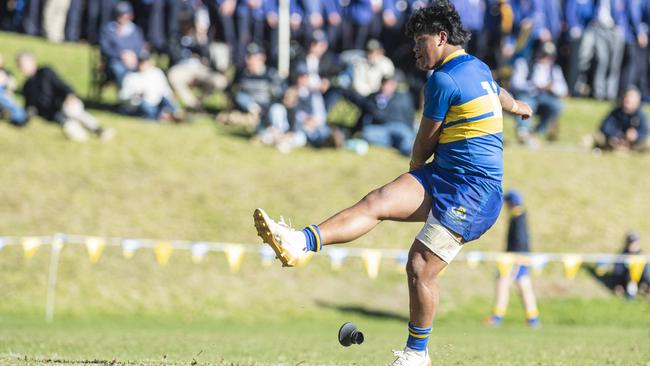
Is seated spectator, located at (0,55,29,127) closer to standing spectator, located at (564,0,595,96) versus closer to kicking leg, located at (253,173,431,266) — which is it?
kicking leg, located at (253,173,431,266)

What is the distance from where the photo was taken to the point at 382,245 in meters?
17.4

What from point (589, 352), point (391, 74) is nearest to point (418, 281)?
point (589, 352)

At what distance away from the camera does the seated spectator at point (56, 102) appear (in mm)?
18500

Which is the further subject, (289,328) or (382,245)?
(382,245)

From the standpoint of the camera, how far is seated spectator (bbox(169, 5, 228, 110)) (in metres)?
20.9

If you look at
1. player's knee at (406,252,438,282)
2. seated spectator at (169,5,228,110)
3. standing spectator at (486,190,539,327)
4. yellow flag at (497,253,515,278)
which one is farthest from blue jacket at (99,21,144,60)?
player's knee at (406,252,438,282)

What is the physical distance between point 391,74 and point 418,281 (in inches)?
584

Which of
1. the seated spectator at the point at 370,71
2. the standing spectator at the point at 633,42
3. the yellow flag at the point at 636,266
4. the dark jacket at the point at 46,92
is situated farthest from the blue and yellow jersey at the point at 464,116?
the standing spectator at the point at 633,42

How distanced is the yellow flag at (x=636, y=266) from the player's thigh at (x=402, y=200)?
1003 centimetres

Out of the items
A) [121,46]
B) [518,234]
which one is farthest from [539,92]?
[121,46]

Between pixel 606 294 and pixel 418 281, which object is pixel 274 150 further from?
pixel 418 281

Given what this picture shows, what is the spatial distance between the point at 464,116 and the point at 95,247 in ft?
27.9

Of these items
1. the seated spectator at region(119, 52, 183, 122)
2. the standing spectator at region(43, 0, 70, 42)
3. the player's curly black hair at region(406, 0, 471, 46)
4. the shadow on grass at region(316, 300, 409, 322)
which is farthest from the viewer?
the standing spectator at region(43, 0, 70, 42)

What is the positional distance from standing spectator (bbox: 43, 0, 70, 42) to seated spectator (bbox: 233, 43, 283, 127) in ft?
21.2
